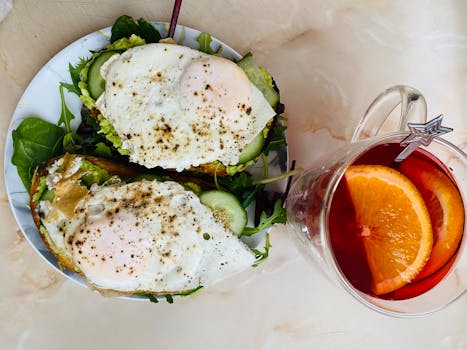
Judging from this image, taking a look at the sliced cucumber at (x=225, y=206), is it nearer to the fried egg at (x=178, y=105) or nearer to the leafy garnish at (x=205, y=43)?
the fried egg at (x=178, y=105)

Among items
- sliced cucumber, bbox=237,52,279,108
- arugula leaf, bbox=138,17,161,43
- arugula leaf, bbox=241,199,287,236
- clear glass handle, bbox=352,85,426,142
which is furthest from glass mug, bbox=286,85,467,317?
arugula leaf, bbox=138,17,161,43

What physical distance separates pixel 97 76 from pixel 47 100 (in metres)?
0.17

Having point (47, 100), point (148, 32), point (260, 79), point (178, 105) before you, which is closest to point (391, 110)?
point (260, 79)

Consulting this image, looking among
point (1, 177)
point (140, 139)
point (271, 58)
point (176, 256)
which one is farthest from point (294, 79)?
point (1, 177)

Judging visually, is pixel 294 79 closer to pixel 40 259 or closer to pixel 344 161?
pixel 344 161

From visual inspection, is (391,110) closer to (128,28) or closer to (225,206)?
(225,206)

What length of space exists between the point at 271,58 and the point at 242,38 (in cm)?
11

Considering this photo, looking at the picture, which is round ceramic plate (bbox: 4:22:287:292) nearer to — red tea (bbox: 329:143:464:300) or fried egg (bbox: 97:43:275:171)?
fried egg (bbox: 97:43:275:171)

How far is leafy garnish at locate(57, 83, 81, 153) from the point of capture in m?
1.61

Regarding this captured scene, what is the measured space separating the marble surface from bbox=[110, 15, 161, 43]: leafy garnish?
0.15 meters

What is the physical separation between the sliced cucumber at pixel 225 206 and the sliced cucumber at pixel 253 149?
0.11 m

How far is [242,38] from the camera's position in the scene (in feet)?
5.86

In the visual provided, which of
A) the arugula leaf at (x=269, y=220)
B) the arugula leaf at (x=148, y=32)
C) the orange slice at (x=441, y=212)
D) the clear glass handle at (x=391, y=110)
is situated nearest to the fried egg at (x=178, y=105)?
the arugula leaf at (x=148, y=32)

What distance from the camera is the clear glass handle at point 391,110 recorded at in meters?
1.44
